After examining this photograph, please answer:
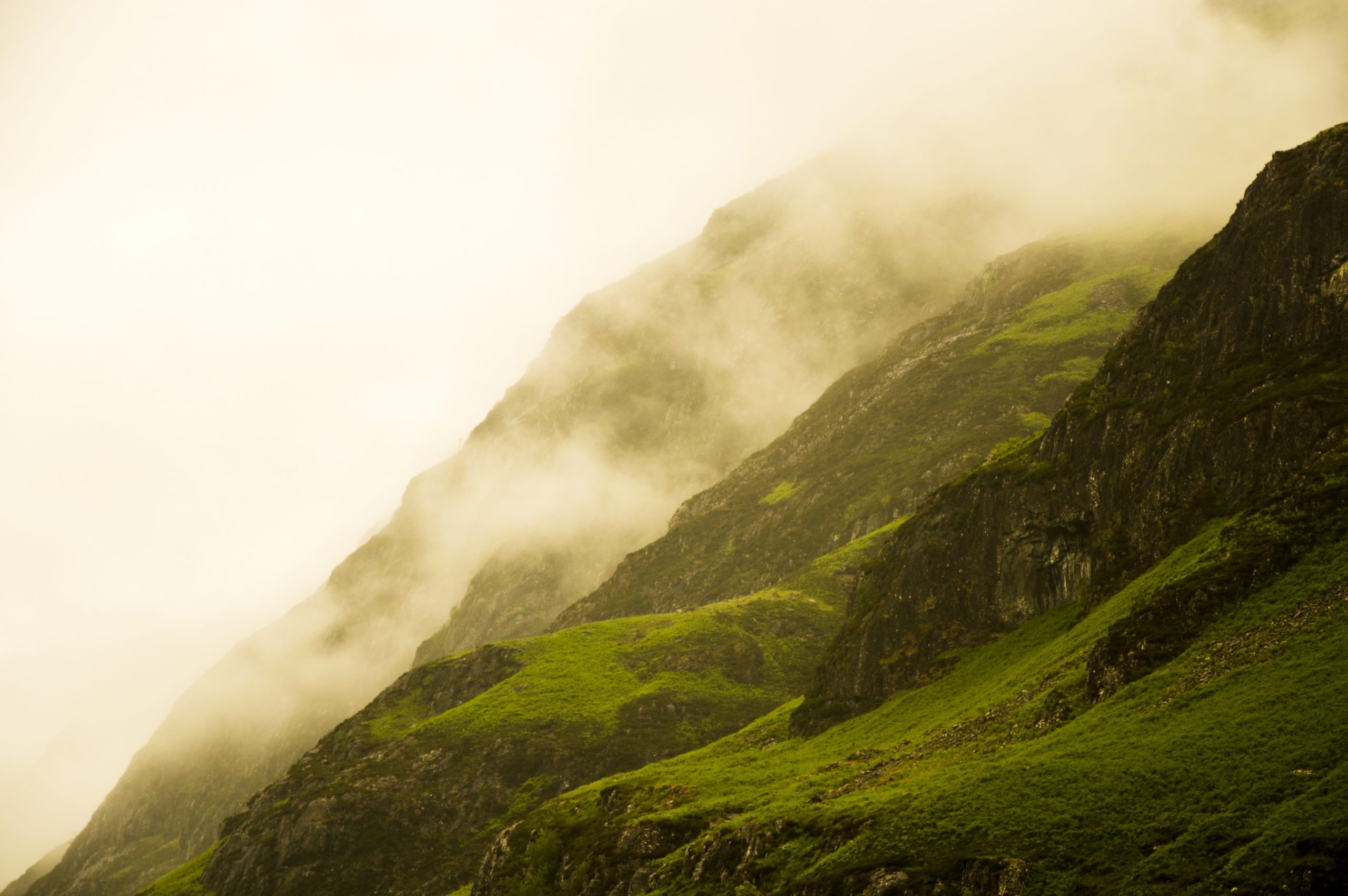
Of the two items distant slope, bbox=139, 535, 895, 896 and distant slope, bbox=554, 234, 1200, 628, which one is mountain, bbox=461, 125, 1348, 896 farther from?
distant slope, bbox=554, 234, 1200, 628

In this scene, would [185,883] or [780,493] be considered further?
[780,493]

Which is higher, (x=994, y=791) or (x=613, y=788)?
(x=613, y=788)

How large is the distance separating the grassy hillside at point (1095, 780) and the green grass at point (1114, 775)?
11 cm

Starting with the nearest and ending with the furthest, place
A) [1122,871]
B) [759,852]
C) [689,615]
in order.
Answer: [1122,871] → [759,852] → [689,615]

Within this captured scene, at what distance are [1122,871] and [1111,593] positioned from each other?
35762 mm

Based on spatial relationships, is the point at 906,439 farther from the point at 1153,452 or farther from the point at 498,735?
the point at 1153,452

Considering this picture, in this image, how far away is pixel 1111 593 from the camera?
6325cm

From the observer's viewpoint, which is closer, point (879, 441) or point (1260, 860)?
point (1260, 860)

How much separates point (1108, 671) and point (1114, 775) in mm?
12409

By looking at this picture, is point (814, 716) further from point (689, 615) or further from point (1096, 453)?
point (689, 615)

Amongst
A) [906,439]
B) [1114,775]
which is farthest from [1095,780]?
[906,439]

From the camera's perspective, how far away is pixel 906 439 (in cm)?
17150

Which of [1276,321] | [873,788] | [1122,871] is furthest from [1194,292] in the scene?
[1122,871]

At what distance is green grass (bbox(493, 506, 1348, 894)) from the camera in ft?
101
